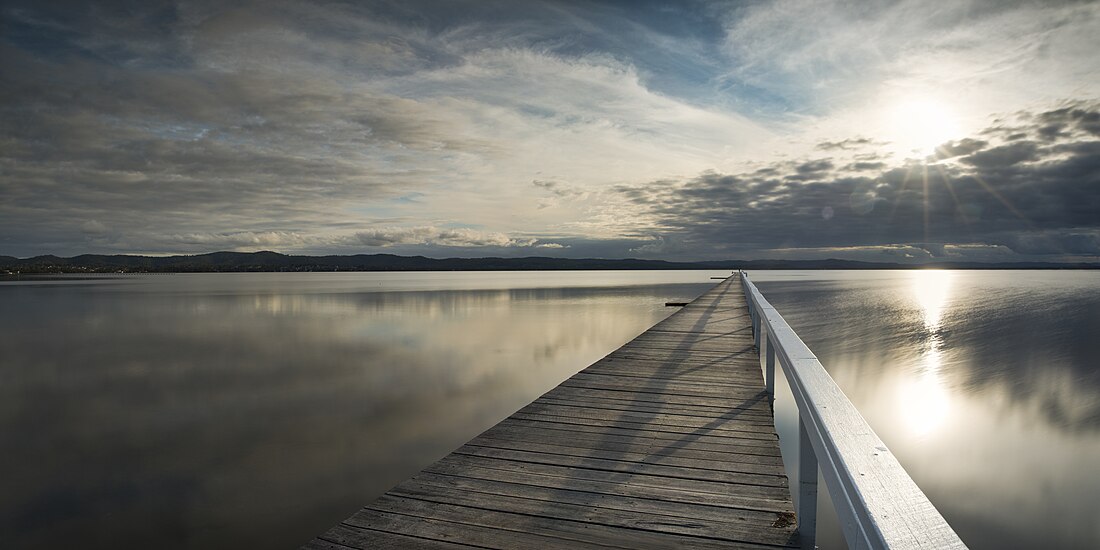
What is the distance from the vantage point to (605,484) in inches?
130

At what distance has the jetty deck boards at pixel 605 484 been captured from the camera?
107 inches

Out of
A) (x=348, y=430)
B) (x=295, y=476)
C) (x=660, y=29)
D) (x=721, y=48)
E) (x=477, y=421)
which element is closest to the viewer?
(x=295, y=476)

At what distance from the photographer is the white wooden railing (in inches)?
48.3

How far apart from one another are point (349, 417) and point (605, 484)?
6.68 m

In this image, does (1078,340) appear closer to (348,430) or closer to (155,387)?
(348,430)

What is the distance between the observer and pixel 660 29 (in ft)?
42.2

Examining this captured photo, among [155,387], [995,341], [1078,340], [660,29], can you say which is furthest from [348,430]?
[1078,340]

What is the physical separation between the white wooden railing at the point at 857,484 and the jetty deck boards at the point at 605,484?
38 cm

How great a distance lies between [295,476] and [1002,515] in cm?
762

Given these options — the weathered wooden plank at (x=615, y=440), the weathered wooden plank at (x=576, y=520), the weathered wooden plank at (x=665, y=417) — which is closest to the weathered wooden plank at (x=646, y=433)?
the weathered wooden plank at (x=615, y=440)

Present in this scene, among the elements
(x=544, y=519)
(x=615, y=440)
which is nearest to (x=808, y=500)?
(x=544, y=519)

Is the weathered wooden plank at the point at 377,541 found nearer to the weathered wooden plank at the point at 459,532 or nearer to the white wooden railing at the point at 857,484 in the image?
the weathered wooden plank at the point at 459,532

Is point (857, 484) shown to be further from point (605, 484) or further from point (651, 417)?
point (651, 417)

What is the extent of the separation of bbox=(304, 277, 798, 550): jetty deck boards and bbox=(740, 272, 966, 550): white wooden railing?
38 centimetres
